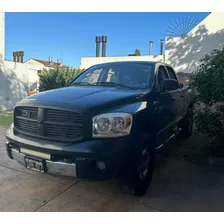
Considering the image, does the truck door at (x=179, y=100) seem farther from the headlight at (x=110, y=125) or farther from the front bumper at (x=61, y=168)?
the front bumper at (x=61, y=168)

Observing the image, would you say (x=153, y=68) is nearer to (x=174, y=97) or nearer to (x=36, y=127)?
(x=174, y=97)

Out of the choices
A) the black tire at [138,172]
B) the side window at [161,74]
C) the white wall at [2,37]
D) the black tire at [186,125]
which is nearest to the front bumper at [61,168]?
the black tire at [138,172]

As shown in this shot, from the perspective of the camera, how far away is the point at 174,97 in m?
4.61

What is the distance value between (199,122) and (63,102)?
144 inches

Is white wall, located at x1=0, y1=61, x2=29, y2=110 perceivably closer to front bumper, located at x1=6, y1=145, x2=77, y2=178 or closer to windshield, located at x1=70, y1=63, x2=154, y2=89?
windshield, located at x1=70, y1=63, x2=154, y2=89

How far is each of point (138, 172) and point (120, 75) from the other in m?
1.81

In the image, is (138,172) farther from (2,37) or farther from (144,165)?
(2,37)

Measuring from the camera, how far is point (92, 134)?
103 inches

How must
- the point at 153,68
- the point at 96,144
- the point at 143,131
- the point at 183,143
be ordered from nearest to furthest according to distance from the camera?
the point at 96,144 < the point at 143,131 < the point at 153,68 < the point at 183,143

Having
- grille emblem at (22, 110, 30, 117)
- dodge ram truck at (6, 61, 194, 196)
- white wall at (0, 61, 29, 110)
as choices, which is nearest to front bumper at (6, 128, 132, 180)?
dodge ram truck at (6, 61, 194, 196)

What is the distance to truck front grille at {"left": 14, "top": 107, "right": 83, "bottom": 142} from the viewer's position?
8.70 ft

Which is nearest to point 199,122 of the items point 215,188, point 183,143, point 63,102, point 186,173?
point 183,143

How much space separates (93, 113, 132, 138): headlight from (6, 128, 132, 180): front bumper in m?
0.07

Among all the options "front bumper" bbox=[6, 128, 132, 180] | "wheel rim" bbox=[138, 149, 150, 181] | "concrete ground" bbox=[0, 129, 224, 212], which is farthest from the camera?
"wheel rim" bbox=[138, 149, 150, 181]
